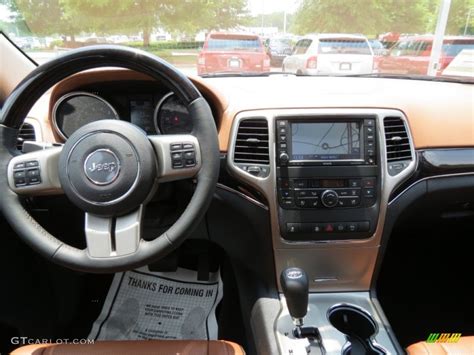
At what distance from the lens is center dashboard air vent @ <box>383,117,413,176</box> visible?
1603mm

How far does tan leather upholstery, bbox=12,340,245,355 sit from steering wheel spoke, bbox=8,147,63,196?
50cm

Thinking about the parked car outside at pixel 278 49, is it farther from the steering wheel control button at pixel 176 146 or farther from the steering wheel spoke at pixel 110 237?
the steering wheel spoke at pixel 110 237

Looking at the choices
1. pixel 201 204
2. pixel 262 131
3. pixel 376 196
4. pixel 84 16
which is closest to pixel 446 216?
pixel 376 196

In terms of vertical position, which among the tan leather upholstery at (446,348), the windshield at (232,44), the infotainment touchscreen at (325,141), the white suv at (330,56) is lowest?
the tan leather upholstery at (446,348)

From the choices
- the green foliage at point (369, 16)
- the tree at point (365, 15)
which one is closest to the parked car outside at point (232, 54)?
the green foliage at point (369, 16)

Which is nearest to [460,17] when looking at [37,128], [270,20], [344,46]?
[344,46]

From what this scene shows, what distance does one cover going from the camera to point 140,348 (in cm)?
138

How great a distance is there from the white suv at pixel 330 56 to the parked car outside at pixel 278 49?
0.03m

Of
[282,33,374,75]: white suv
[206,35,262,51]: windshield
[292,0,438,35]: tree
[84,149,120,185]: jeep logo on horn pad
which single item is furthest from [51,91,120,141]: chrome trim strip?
[292,0,438,35]: tree

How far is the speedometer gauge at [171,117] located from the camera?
4.95ft

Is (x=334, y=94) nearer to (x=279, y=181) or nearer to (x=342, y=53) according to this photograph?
(x=279, y=181)

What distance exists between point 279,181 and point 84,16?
3.64ft

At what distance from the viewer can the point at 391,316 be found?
2217mm

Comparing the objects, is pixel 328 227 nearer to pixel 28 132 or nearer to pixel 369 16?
pixel 28 132
